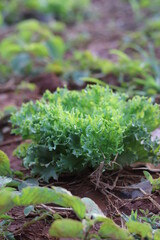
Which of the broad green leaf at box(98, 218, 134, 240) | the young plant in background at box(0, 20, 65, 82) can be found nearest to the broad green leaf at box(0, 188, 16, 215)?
the broad green leaf at box(98, 218, 134, 240)

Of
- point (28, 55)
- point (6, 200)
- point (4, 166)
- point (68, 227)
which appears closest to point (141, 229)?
point (68, 227)

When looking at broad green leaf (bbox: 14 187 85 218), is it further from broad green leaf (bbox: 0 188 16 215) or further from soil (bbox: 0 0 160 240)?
soil (bbox: 0 0 160 240)

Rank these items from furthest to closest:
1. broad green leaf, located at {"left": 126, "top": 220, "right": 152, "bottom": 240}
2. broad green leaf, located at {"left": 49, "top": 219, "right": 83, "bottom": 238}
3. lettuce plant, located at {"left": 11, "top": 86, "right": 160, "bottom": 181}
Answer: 1. lettuce plant, located at {"left": 11, "top": 86, "right": 160, "bottom": 181}
2. broad green leaf, located at {"left": 126, "top": 220, "right": 152, "bottom": 240}
3. broad green leaf, located at {"left": 49, "top": 219, "right": 83, "bottom": 238}

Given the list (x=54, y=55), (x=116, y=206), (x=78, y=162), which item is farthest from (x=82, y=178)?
(x=54, y=55)

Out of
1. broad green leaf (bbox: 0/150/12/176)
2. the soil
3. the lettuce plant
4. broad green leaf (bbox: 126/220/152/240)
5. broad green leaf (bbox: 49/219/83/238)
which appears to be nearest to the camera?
broad green leaf (bbox: 49/219/83/238)

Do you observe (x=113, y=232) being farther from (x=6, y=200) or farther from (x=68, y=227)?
(x=6, y=200)
